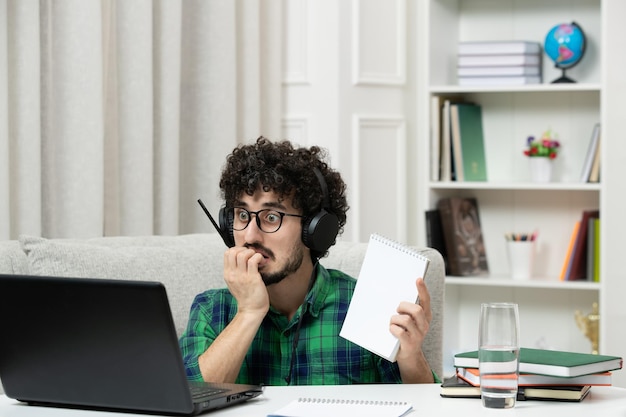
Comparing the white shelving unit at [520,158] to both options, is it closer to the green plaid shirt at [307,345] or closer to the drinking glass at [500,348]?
the green plaid shirt at [307,345]

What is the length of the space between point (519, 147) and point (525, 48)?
1.34ft

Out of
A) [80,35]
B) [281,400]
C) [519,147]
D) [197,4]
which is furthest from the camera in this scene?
[519,147]

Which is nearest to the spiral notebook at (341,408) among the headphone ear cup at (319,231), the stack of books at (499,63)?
the headphone ear cup at (319,231)

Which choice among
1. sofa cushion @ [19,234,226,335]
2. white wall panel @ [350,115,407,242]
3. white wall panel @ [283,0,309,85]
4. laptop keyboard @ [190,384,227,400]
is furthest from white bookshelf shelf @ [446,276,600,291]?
laptop keyboard @ [190,384,227,400]

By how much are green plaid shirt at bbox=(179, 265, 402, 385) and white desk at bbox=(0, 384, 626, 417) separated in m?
0.26

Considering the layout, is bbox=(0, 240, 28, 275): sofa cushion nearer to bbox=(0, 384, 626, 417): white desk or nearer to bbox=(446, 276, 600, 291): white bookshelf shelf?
bbox=(0, 384, 626, 417): white desk

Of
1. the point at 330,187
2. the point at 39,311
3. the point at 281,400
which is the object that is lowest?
the point at 281,400

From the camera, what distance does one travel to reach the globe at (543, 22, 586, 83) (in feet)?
11.4

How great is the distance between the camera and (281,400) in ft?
4.84

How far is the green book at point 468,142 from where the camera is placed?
3.60 m

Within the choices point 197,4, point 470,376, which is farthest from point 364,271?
point 197,4

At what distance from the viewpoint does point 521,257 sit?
11.6 ft

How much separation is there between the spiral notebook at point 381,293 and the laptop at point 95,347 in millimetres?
247

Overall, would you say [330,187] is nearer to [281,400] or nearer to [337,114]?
[281,400]
